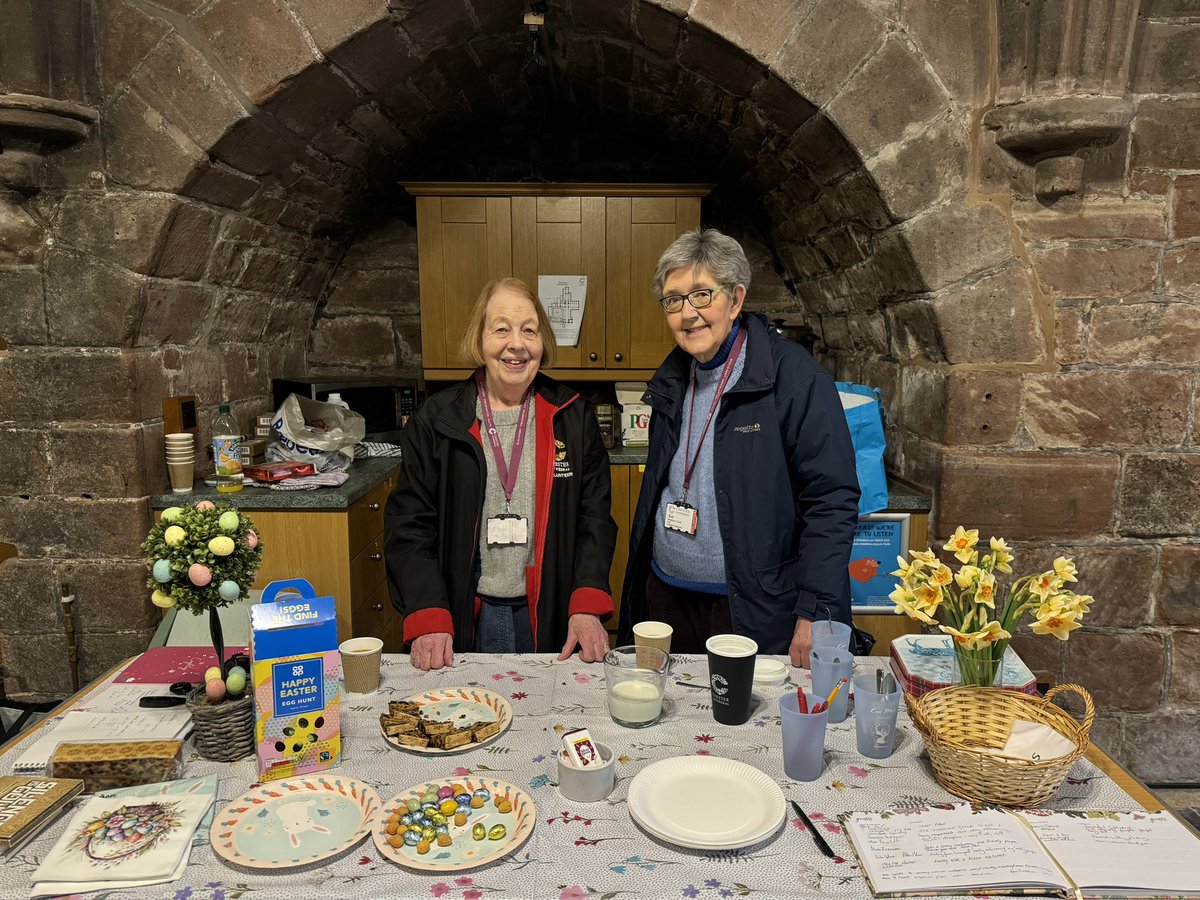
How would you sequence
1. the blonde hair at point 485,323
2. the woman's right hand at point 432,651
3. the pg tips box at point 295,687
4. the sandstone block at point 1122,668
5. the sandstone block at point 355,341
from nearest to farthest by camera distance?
the pg tips box at point 295,687, the woman's right hand at point 432,651, the blonde hair at point 485,323, the sandstone block at point 1122,668, the sandstone block at point 355,341

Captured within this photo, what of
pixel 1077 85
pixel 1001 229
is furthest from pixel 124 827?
pixel 1077 85

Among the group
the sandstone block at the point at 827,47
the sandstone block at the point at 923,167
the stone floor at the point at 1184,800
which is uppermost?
the sandstone block at the point at 827,47

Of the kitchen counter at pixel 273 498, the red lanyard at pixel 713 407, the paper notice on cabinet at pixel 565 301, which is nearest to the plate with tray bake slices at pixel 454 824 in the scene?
the red lanyard at pixel 713 407

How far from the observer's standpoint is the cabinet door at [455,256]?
3.62m

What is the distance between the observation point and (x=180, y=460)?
2850mm

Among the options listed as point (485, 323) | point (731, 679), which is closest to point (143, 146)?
point (485, 323)

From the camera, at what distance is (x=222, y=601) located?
4.25 ft

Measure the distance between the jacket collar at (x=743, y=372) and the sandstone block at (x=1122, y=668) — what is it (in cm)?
160

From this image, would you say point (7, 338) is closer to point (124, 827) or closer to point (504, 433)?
point (504, 433)

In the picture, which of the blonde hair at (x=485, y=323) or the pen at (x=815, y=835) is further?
the blonde hair at (x=485, y=323)

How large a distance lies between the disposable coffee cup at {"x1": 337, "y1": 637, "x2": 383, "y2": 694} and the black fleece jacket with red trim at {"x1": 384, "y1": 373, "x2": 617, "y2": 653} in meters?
0.42

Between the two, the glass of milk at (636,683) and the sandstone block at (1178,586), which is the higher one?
the glass of milk at (636,683)

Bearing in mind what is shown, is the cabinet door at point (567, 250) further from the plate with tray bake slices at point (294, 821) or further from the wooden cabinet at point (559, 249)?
the plate with tray bake slices at point (294, 821)

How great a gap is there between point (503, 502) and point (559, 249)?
1.96 metres
